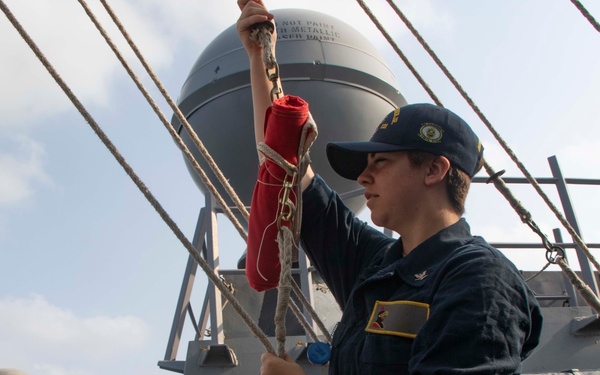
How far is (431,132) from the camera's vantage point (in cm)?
162

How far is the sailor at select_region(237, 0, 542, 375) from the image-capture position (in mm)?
1218

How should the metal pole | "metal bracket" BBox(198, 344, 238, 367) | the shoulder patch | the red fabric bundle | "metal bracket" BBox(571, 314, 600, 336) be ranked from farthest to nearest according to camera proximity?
the metal pole, "metal bracket" BBox(571, 314, 600, 336), "metal bracket" BBox(198, 344, 238, 367), the red fabric bundle, the shoulder patch

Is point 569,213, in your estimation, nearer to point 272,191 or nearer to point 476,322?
point 272,191

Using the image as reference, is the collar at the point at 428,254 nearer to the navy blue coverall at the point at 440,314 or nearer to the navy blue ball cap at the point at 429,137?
the navy blue coverall at the point at 440,314

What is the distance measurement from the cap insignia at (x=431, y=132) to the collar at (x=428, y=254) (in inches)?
7.9

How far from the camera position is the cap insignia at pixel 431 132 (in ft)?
5.26

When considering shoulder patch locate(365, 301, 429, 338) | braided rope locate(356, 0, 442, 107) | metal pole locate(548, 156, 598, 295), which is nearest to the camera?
shoulder patch locate(365, 301, 429, 338)

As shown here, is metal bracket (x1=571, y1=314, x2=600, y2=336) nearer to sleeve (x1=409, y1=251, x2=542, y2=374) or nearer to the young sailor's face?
the young sailor's face

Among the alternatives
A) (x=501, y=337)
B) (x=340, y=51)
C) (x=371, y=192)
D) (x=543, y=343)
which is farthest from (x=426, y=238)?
(x=340, y=51)

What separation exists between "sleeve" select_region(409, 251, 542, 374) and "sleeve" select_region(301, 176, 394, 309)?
1.65 ft

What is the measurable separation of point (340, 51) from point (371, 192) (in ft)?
14.2

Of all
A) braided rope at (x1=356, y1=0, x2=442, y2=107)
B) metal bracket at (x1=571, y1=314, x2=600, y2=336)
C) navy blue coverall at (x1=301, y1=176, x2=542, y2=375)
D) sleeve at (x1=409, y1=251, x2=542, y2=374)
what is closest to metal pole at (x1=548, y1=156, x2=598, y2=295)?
metal bracket at (x1=571, y1=314, x2=600, y2=336)

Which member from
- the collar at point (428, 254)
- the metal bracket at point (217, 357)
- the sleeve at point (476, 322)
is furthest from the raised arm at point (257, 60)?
the metal bracket at point (217, 357)

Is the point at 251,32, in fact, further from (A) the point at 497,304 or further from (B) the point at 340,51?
(B) the point at 340,51
